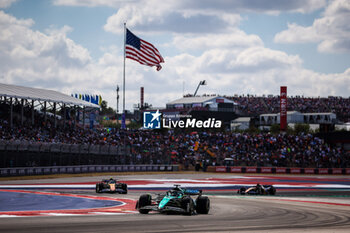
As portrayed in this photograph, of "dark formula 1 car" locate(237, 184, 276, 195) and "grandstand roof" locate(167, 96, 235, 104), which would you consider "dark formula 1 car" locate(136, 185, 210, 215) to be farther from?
"grandstand roof" locate(167, 96, 235, 104)

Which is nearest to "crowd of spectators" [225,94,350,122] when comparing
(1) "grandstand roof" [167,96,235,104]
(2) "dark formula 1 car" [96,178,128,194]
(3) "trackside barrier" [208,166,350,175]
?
(1) "grandstand roof" [167,96,235,104]

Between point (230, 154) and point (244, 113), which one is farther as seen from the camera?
point (244, 113)

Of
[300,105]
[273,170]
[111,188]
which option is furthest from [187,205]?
[300,105]

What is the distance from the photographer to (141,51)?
45750 mm

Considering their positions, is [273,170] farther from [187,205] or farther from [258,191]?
[187,205]

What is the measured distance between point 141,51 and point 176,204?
30.3m

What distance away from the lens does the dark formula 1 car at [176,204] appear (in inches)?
Answer: 658

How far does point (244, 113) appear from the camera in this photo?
107 m

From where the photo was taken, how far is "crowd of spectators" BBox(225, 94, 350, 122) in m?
99.8

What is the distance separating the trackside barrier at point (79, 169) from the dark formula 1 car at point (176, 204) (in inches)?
926

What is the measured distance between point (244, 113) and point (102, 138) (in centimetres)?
5740

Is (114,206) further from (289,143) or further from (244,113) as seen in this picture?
(244,113)

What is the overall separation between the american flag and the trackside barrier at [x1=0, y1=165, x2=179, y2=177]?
10255mm

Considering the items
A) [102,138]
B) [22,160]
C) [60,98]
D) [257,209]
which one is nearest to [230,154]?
[102,138]
